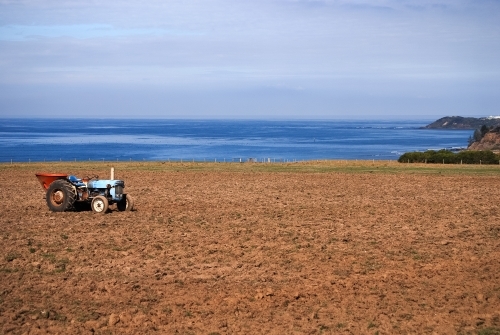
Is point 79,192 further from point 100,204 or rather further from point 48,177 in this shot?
point 48,177

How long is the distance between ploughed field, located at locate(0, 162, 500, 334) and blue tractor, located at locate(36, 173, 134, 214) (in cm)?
46

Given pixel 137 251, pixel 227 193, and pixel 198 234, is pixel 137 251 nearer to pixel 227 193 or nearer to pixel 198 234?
pixel 198 234

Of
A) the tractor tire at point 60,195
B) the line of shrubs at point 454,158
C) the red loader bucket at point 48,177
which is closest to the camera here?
the tractor tire at point 60,195

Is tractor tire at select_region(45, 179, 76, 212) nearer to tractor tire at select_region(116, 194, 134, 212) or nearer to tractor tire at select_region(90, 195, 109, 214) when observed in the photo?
tractor tire at select_region(90, 195, 109, 214)

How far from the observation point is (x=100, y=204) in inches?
965

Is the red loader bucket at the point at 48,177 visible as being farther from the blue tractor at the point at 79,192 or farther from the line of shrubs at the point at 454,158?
the line of shrubs at the point at 454,158

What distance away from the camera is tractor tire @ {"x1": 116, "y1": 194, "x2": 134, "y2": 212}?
25484 mm

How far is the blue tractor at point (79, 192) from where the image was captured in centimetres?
2430

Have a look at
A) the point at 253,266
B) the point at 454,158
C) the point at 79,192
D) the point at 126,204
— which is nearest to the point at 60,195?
the point at 79,192

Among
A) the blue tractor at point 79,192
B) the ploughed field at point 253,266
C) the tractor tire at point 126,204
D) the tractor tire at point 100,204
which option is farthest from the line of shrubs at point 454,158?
the tractor tire at point 100,204

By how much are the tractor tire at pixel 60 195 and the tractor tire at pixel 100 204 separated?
0.76 metres

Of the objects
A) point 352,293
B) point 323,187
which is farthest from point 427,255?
point 323,187

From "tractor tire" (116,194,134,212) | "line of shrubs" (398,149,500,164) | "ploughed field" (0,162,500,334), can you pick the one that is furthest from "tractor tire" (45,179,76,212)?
"line of shrubs" (398,149,500,164)

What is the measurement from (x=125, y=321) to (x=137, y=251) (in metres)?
5.84
